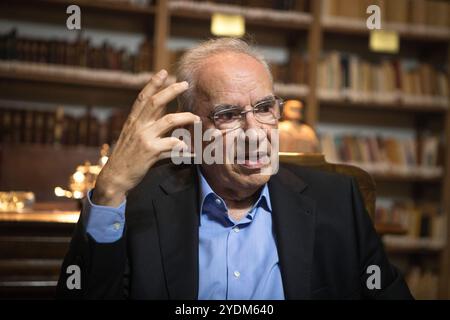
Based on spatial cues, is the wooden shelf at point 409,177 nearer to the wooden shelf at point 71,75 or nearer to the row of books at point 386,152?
the row of books at point 386,152

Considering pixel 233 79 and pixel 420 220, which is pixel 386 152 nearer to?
pixel 420 220

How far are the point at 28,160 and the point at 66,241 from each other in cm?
211

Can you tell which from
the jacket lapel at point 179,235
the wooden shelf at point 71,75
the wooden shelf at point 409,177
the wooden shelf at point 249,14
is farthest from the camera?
the wooden shelf at point 409,177

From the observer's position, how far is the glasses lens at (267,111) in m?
1.37

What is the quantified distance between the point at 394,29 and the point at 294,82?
91 cm

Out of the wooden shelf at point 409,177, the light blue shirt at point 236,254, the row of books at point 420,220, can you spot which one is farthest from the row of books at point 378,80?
the light blue shirt at point 236,254

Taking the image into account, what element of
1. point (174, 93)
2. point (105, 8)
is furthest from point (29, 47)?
point (174, 93)

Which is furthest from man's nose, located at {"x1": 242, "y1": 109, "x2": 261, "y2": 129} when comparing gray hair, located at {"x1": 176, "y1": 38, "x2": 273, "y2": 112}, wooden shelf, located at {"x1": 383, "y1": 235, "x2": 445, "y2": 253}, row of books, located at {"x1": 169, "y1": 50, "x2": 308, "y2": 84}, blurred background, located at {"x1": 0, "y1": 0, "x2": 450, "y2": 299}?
wooden shelf, located at {"x1": 383, "y1": 235, "x2": 445, "y2": 253}

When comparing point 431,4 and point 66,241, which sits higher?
point 431,4

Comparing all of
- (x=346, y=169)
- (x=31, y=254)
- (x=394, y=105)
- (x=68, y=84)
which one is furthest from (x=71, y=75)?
(x=346, y=169)

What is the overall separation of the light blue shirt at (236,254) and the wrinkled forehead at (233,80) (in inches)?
10.1

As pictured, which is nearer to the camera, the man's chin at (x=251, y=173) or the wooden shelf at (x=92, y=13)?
the man's chin at (x=251, y=173)

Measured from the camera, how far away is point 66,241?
1.62 meters
